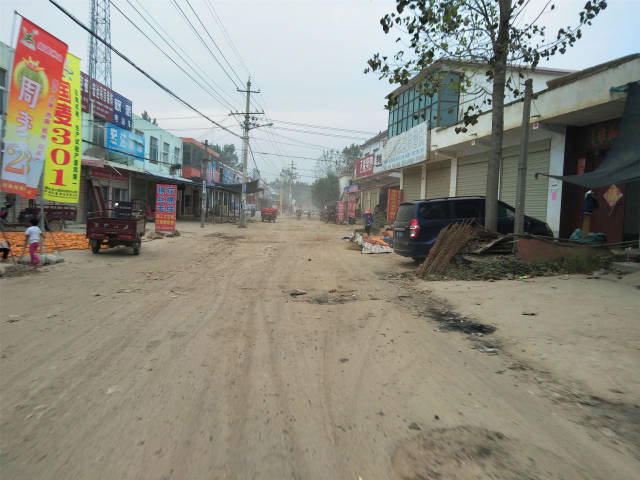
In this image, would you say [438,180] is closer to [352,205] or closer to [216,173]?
[352,205]

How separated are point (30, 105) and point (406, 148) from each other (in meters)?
18.0

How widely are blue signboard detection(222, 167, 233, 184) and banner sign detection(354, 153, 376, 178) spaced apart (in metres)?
23.4

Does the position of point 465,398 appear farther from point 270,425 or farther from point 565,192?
point 565,192

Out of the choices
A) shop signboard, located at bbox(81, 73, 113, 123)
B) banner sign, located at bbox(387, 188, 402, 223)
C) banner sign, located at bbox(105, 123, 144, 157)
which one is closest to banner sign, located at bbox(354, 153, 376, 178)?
banner sign, located at bbox(387, 188, 402, 223)

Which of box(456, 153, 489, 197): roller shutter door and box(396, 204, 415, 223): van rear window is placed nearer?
box(396, 204, 415, 223): van rear window

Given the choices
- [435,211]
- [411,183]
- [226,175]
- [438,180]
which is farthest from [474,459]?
[226,175]

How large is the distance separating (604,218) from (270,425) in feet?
41.4

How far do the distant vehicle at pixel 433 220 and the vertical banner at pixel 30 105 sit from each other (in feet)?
30.0

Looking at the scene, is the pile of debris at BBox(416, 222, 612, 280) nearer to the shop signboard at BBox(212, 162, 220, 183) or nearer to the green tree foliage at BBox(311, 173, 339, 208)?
the shop signboard at BBox(212, 162, 220, 183)

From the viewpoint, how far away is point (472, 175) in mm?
17906

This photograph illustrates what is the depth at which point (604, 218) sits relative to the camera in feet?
37.4

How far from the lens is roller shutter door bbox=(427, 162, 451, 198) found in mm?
20234

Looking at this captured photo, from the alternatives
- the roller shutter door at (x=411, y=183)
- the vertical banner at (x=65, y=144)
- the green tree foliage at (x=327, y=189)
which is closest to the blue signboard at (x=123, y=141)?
the vertical banner at (x=65, y=144)

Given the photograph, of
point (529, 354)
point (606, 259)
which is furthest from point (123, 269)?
point (606, 259)
